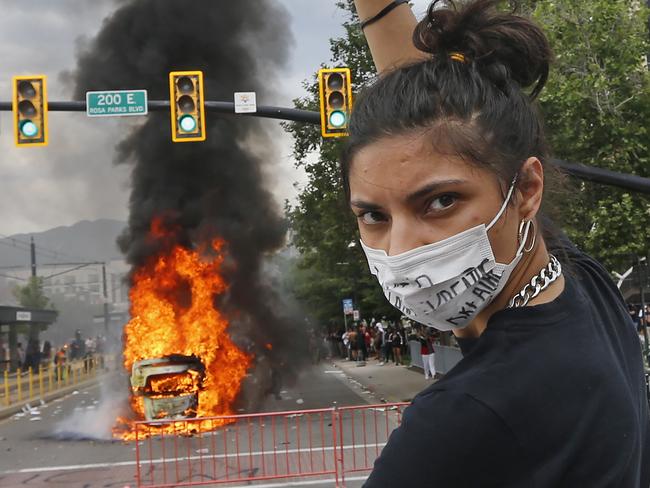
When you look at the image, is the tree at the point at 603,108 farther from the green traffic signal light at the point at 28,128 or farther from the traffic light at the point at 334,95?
the green traffic signal light at the point at 28,128

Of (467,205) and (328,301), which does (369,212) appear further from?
(328,301)

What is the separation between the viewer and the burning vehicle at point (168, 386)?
48.2 ft

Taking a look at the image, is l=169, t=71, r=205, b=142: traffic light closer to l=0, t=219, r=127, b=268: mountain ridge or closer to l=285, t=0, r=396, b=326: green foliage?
l=285, t=0, r=396, b=326: green foliage

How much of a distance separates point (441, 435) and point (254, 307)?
795 inches

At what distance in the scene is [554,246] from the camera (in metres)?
1.55

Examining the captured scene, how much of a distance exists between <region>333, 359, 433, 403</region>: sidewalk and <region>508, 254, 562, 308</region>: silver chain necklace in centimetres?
1451

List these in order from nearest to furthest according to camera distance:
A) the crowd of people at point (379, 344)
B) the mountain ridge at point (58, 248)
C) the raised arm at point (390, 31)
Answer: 1. the raised arm at point (390, 31)
2. the crowd of people at point (379, 344)
3. the mountain ridge at point (58, 248)

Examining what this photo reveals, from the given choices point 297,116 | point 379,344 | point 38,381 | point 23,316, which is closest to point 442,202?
point 297,116

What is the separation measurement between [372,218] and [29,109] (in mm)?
11052

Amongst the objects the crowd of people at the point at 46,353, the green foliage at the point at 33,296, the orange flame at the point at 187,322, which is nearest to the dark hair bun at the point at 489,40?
the orange flame at the point at 187,322

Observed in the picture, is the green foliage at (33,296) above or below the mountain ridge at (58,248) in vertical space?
below

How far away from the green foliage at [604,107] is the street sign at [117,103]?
7.03 meters

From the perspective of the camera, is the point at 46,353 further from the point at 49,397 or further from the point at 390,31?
the point at 390,31

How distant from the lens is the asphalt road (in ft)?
33.9
